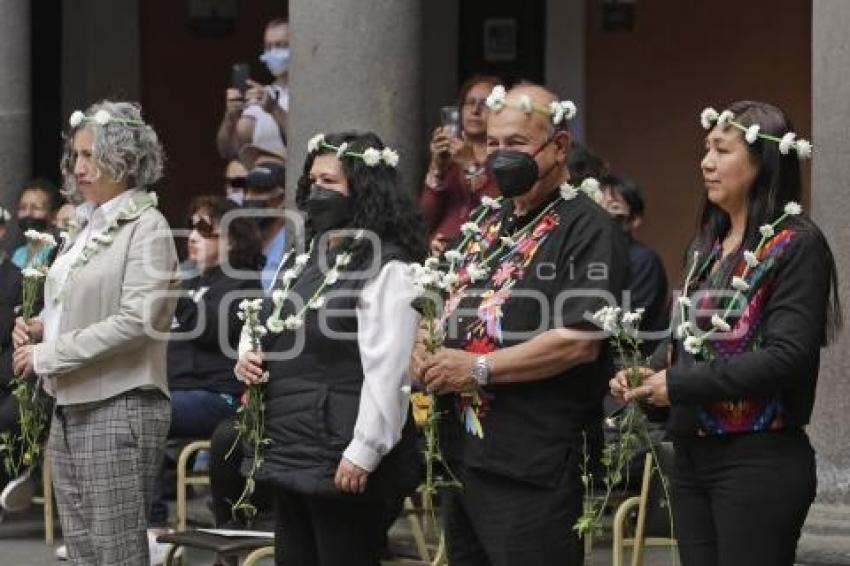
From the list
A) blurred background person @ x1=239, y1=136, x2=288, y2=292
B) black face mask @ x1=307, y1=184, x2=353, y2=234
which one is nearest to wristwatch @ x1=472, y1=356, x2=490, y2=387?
black face mask @ x1=307, y1=184, x2=353, y2=234

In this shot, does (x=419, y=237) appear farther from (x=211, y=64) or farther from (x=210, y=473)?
(x=211, y=64)

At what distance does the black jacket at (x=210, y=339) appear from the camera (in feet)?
33.2

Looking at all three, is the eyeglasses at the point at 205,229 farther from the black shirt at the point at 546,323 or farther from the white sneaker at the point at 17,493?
the black shirt at the point at 546,323

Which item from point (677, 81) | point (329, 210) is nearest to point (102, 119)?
point (329, 210)

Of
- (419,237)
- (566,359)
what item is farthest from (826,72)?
(566,359)

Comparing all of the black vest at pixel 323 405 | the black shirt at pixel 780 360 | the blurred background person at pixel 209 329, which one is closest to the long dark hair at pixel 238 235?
the blurred background person at pixel 209 329

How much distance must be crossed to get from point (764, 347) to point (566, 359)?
2.02ft

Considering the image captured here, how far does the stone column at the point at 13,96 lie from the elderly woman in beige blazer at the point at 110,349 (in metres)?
4.26

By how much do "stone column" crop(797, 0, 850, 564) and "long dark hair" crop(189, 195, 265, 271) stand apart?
3084 mm

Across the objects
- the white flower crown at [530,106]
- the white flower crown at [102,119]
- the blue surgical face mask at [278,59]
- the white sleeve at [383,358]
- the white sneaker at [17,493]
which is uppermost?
the blue surgical face mask at [278,59]

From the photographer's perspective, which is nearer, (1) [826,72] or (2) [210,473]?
(1) [826,72]

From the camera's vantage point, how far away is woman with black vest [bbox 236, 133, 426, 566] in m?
6.79

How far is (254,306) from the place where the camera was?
23.4 ft

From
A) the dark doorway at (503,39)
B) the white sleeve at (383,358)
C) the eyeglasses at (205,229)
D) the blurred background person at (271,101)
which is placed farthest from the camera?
the dark doorway at (503,39)
